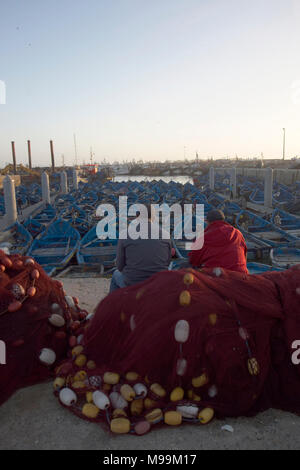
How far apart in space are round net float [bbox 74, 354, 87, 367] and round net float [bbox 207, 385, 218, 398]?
1.28m

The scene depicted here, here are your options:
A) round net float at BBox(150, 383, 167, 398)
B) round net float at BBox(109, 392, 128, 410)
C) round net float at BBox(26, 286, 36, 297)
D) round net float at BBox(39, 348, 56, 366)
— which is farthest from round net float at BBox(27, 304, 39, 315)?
round net float at BBox(150, 383, 167, 398)

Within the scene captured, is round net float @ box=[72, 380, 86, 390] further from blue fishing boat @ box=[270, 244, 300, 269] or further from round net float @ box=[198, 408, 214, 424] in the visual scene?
blue fishing boat @ box=[270, 244, 300, 269]

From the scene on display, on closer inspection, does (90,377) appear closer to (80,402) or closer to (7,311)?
(80,402)

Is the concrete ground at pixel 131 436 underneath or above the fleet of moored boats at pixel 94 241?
above

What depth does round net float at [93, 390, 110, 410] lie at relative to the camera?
3195 mm

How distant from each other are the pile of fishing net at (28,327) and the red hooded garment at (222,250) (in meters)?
1.75

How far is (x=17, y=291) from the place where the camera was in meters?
3.89

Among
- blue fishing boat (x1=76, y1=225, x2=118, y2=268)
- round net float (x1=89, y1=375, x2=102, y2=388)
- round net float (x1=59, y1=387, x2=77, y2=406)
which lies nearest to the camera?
round net float (x1=59, y1=387, x2=77, y2=406)

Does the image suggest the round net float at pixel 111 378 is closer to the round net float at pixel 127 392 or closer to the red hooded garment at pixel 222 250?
the round net float at pixel 127 392

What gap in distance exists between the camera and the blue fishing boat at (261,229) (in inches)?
543

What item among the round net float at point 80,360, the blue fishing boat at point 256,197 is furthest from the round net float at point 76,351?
the blue fishing boat at point 256,197

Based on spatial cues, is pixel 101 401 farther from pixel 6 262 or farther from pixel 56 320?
pixel 6 262

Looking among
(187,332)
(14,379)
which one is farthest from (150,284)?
(14,379)

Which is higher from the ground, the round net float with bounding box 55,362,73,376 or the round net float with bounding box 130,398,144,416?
the round net float with bounding box 55,362,73,376
